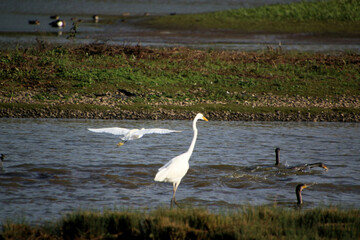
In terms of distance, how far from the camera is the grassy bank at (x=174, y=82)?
18922 millimetres

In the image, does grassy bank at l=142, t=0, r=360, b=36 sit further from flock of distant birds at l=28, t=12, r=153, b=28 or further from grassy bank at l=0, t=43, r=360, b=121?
grassy bank at l=0, t=43, r=360, b=121

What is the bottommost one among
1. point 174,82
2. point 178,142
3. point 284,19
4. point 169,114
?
point 178,142

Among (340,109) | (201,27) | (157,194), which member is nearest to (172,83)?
(340,109)

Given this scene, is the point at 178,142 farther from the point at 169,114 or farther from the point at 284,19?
the point at 284,19

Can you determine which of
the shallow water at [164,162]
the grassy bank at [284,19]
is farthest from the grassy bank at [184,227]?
the grassy bank at [284,19]

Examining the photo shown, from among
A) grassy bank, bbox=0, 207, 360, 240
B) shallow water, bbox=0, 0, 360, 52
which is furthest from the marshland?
shallow water, bbox=0, 0, 360, 52

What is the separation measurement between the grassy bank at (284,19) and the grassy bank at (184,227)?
118 ft

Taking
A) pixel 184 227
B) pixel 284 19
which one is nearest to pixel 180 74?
pixel 184 227

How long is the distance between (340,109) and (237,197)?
33.6 ft

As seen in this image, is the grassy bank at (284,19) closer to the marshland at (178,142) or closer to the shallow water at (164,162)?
the marshland at (178,142)

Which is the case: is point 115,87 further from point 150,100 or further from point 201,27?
point 201,27

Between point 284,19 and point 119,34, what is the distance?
15997mm

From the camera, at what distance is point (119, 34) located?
132ft

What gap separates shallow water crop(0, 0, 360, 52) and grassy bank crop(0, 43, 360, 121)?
3.62 m
